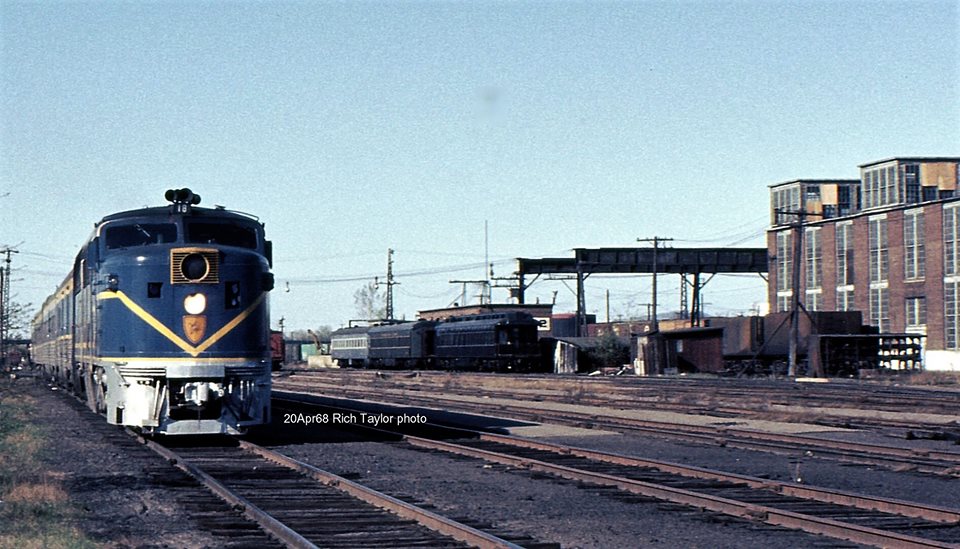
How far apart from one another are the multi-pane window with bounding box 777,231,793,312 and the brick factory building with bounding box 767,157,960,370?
70 millimetres

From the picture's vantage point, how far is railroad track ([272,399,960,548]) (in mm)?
10430

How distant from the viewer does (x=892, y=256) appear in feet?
236

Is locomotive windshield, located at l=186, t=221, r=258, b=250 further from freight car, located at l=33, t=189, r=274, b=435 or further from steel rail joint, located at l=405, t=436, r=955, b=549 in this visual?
steel rail joint, located at l=405, t=436, r=955, b=549

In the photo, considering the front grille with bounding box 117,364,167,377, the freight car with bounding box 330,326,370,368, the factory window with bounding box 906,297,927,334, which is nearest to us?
the front grille with bounding box 117,364,167,377

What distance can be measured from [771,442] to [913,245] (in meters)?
54.8

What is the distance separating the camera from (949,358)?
6619 centimetres

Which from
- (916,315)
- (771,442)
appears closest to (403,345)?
(916,315)

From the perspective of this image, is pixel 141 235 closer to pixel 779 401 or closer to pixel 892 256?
pixel 779 401

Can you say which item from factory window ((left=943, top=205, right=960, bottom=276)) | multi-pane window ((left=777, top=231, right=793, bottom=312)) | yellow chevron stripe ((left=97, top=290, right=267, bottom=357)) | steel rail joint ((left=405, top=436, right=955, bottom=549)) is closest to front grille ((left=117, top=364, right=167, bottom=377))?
yellow chevron stripe ((left=97, top=290, right=267, bottom=357))

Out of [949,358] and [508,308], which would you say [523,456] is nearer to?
[949,358]

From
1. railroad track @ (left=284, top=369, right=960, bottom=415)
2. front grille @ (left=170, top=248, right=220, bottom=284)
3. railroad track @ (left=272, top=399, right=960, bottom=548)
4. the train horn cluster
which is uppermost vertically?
the train horn cluster

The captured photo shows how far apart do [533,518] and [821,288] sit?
234ft

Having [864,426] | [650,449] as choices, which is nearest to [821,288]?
[864,426]

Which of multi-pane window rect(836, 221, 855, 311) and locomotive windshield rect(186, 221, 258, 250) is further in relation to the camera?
multi-pane window rect(836, 221, 855, 311)
